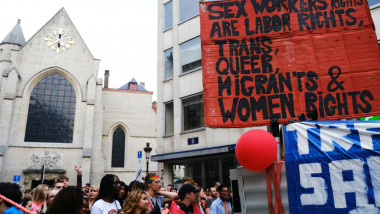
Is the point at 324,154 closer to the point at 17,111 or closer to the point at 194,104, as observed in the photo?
the point at 194,104

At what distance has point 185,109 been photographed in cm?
1545

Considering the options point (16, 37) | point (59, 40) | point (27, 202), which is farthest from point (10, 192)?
point (16, 37)

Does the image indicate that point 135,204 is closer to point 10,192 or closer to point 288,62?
point 10,192

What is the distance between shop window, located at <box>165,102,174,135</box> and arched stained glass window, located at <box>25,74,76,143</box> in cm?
1651

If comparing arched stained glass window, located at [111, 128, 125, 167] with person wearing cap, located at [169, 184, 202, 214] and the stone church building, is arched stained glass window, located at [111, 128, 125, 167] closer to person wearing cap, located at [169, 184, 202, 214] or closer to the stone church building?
the stone church building

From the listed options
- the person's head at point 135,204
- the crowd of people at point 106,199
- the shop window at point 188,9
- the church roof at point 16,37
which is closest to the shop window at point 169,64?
the shop window at point 188,9

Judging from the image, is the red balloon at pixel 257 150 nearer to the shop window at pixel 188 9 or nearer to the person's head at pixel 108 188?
the person's head at pixel 108 188

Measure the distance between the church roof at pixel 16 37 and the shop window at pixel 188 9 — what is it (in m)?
22.9

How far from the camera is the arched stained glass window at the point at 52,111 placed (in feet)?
92.2

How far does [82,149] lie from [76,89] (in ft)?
21.3

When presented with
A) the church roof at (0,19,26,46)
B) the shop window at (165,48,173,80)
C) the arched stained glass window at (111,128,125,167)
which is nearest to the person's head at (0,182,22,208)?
the shop window at (165,48,173,80)

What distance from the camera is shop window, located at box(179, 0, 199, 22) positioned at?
15.8m

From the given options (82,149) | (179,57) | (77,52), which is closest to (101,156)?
(82,149)

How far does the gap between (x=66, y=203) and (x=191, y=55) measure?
1374 cm
